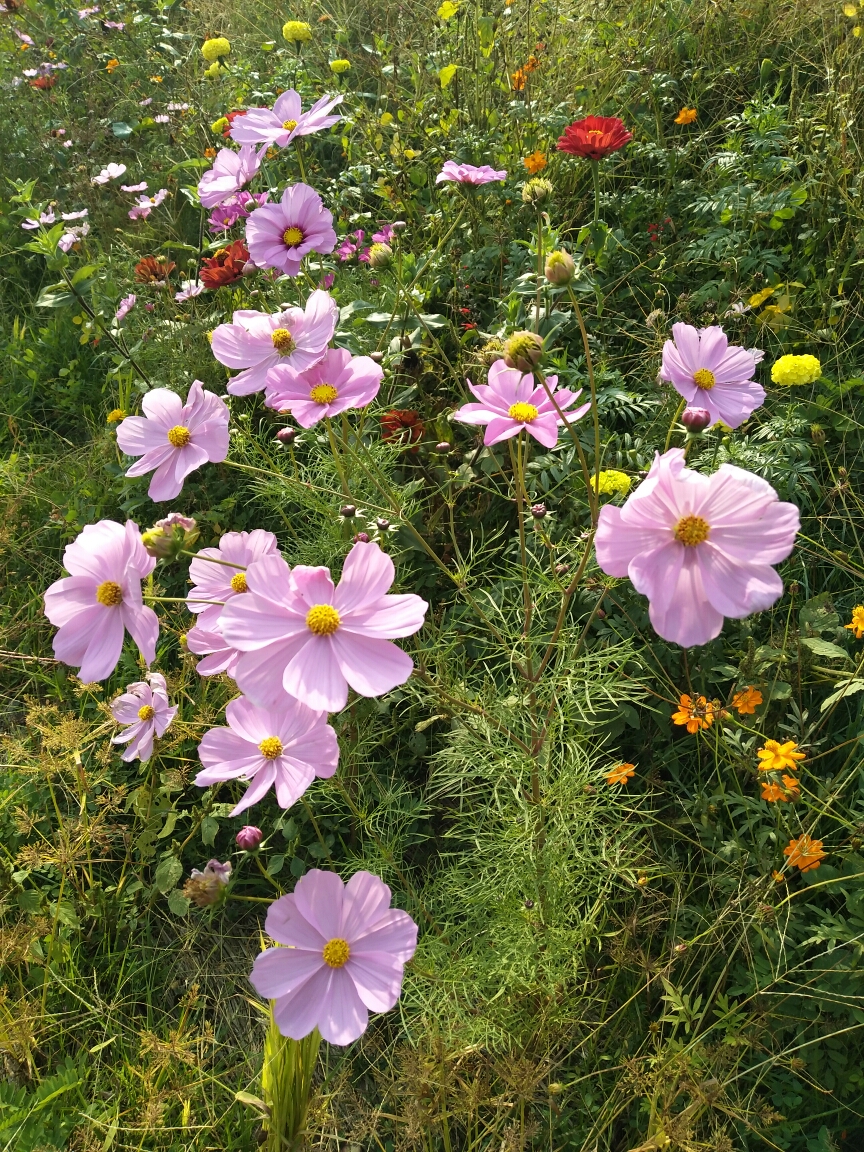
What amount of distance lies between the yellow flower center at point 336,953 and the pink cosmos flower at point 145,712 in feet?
1.55

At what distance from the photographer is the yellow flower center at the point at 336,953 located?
0.79m

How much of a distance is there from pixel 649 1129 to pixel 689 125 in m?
2.37

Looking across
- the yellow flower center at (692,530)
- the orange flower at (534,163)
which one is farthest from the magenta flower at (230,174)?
the yellow flower center at (692,530)

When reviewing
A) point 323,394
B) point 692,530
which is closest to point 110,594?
point 323,394

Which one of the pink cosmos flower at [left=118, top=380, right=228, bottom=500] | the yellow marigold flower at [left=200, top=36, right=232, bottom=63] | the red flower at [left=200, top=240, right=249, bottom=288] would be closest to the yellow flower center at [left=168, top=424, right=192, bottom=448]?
the pink cosmos flower at [left=118, top=380, right=228, bottom=500]

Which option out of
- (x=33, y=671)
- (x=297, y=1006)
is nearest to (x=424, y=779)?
(x=297, y=1006)

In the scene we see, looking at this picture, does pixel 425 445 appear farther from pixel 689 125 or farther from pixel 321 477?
pixel 689 125

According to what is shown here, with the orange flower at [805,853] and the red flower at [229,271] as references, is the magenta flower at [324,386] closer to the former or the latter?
the red flower at [229,271]

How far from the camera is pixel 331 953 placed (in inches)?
31.0

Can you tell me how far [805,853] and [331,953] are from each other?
2.10ft

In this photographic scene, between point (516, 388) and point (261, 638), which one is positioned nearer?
point (261, 638)

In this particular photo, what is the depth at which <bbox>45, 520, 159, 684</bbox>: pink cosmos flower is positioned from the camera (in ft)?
2.63

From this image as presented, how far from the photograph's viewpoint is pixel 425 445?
5.22 feet

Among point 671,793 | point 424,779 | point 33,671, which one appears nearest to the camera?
point 671,793
